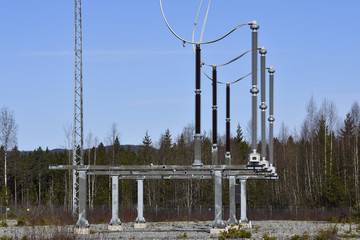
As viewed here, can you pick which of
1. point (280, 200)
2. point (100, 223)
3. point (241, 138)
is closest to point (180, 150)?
point (280, 200)

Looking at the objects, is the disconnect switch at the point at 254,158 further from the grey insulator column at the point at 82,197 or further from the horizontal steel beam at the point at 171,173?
the grey insulator column at the point at 82,197

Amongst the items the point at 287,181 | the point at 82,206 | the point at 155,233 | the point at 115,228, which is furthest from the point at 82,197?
the point at 287,181

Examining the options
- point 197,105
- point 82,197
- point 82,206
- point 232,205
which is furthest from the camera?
point 232,205

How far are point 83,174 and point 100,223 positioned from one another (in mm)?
10324

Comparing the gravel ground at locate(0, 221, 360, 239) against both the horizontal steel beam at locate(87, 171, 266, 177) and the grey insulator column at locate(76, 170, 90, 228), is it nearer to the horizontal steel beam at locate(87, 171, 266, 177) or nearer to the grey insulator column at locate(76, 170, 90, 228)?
the grey insulator column at locate(76, 170, 90, 228)

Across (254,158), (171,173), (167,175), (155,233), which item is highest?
(254,158)

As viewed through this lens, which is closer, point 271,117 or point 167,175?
point 271,117

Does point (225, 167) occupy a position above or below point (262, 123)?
below

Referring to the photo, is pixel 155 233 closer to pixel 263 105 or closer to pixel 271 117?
pixel 271 117

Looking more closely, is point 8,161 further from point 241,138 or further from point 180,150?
point 241,138

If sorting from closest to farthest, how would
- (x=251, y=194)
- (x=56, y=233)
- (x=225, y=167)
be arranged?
(x=56, y=233), (x=225, y=167), (x=251, y=194)

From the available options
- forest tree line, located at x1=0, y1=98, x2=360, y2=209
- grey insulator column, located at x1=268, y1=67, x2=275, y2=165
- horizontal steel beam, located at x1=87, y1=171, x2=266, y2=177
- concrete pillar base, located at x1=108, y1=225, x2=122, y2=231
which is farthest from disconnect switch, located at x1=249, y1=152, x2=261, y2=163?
forest tree line, located at x1=0, y1=98, x2=360, y2=209

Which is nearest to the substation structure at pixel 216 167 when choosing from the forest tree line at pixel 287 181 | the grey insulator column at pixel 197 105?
the grey insulator column at pixel 197 105

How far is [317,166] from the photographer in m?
65.6
